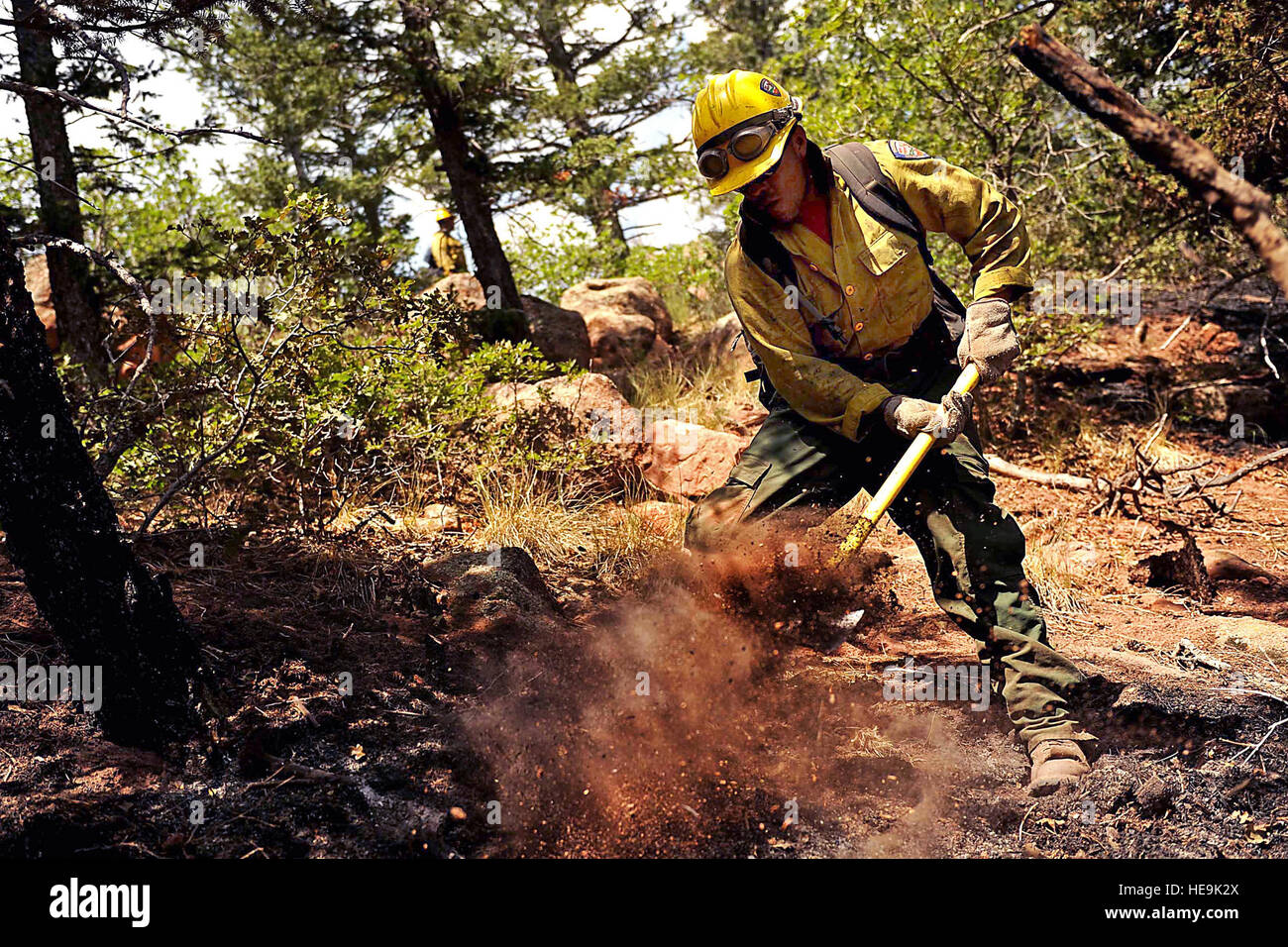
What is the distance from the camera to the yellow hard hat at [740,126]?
3.34 m

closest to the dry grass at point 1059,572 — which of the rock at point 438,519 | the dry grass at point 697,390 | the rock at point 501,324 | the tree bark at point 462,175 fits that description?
the dry grass at point 697,390

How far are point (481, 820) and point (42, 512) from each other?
160 centimetres

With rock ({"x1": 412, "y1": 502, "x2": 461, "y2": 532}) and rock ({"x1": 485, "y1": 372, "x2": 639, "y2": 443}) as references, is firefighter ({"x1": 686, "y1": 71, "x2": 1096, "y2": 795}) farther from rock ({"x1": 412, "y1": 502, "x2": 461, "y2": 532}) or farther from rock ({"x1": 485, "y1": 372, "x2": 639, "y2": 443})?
rock ({"x1": 485, "y1": 372, "x2": 639, "y2": 443})

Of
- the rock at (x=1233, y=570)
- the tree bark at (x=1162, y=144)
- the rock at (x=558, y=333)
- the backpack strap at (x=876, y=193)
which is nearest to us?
the tree bark at (x=1162, y=144)

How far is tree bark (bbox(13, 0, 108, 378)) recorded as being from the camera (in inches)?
251

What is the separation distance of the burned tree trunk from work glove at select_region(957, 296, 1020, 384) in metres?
2.80

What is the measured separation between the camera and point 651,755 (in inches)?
131

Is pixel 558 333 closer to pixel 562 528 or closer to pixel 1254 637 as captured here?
pixel 562 528

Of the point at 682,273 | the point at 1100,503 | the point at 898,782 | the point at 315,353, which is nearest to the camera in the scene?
the point at 898,782

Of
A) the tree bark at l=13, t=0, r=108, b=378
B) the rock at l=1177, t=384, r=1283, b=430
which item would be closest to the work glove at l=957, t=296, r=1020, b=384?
the rock at l=1177, t=384, r=1283, b=430

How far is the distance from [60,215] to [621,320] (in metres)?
5.49

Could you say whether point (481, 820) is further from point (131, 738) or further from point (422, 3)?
point (422, 3)

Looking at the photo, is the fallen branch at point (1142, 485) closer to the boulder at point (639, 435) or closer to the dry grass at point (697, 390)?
the boulder at point (639, 435)
